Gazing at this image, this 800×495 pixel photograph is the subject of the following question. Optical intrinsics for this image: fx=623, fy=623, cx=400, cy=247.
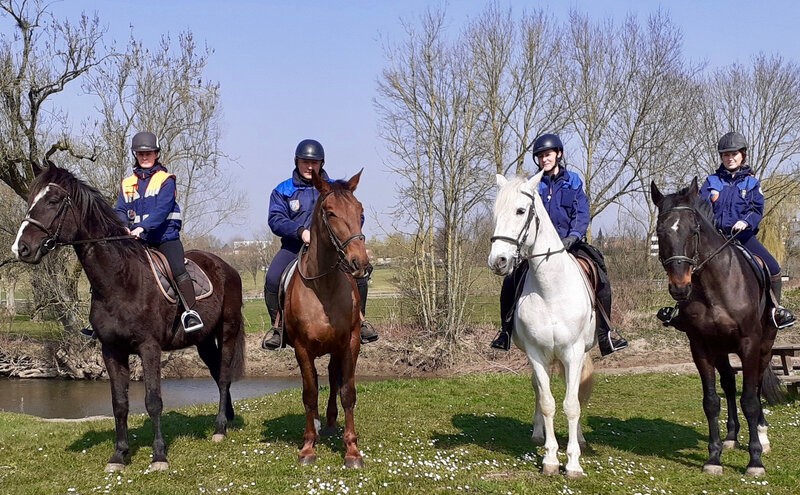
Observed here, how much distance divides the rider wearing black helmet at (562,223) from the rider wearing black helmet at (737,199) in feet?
2.53

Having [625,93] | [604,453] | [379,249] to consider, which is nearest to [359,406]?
[604,453]

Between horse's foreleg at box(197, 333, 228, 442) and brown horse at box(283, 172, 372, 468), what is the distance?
1704mm

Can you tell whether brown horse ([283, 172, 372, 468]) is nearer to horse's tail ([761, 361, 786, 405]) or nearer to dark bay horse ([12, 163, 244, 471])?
dark bay horse ([12, 163, 244, 471])

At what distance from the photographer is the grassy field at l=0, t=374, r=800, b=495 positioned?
5652 mm

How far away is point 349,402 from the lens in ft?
21.1

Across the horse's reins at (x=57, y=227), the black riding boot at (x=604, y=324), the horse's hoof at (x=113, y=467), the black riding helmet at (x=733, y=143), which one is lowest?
the horse's hoof at (x=113, y=467)

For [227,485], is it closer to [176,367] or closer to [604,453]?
[604,453]

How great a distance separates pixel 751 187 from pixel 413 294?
17.7m

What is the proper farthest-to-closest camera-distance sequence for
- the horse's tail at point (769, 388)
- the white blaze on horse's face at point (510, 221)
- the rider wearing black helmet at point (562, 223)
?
the horse's tail at point (769, 388) → the rider wearing black helmet at point (562, 223) → the white blaze on horse's face at point (510, 221)

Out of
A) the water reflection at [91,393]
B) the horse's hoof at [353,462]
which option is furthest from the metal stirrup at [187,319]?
the water reflection at [91,393]

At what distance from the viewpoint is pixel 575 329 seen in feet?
20.0

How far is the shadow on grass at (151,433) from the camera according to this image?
24.2 feet

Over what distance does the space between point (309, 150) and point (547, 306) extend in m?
3.17

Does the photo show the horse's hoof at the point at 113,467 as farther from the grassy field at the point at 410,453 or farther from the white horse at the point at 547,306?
the white horse at the point at 547,306
